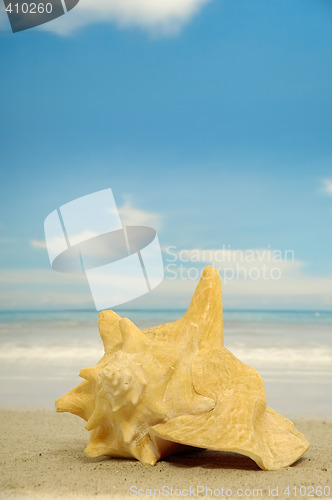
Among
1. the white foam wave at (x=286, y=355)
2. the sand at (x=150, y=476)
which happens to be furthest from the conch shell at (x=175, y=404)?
the white foam wave at (x=286, y=355)

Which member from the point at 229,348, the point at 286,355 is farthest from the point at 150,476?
the point at 229,348

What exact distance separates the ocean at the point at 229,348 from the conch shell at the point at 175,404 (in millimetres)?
1917

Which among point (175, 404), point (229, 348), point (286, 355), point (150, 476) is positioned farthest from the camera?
point (229, 348)

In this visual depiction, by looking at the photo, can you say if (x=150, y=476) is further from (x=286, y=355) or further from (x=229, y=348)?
(x=229, y=348)

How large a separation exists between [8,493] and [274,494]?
2.94 feet

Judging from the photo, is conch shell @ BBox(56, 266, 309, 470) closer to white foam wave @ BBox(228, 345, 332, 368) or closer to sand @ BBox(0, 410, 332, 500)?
sand @ BBox(0, 410, 332, 500)

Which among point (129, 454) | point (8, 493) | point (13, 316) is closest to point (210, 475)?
point (129, 454)

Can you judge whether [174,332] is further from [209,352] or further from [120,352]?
[120,352]

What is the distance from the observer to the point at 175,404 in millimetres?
1997

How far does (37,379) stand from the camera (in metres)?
5.68

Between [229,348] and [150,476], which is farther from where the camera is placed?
[229,348]

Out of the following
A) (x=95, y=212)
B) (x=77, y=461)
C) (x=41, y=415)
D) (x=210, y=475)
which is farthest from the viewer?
(x=95, y=212)

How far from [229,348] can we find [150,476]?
6.92m

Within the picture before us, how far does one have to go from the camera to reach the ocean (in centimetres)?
456
